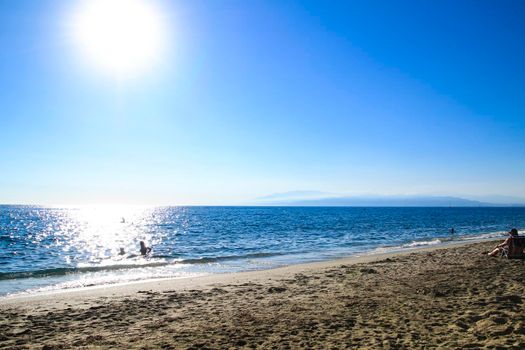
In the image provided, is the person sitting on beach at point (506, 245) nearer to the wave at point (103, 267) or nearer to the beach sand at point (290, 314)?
the beach sand at point (290, 314)

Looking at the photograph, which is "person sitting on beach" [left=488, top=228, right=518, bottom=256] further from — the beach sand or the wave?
the wave

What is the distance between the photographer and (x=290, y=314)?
9398 millimetres

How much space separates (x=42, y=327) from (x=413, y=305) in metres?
9.50

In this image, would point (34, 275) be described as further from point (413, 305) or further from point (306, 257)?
point (413, 305)

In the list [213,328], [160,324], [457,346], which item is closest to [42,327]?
[160,324]

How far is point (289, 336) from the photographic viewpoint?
25.1 ft

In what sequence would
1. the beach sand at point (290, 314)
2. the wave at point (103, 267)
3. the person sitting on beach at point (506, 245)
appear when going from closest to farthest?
1. the beach sand at point (290, 314)
2. the person sitting on beach at point (506, 245)
3. the wave at point (103, 267)

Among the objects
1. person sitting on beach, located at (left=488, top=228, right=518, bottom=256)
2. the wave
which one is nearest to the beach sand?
person sitting on beach, located at (left=488, top=228, right=518, bottom=256)

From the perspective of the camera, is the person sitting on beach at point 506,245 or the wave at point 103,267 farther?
the wave at point 103,267

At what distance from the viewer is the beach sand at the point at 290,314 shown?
290 inches

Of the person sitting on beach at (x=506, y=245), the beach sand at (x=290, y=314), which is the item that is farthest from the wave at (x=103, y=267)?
the person sitting on beach at (x=506, y=245)

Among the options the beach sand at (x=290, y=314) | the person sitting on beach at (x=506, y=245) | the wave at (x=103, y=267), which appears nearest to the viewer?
the beach sand at (x=290, y=314)

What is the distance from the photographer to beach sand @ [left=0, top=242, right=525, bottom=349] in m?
7.36

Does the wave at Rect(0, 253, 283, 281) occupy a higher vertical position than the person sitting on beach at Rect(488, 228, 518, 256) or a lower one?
lower
